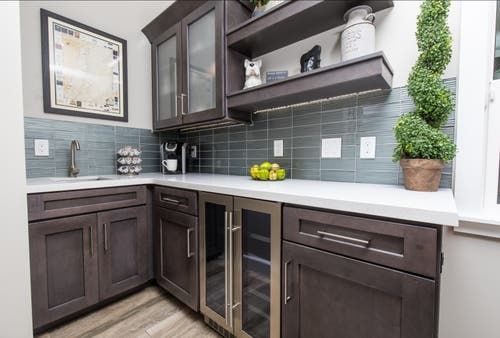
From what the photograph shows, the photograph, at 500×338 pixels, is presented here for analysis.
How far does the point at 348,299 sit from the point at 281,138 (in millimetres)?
1026

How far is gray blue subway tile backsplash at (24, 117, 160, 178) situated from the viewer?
157cm

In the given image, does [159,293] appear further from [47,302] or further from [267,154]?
[267,154]

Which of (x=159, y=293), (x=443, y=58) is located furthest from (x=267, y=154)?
(x=159, y=293)

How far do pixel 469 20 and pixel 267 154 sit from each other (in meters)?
1.17

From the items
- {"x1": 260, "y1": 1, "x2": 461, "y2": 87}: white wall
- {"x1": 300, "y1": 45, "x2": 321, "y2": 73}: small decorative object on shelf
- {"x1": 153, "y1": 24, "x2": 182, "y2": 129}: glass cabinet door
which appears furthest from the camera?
{"x1": 153, "y1": 24, "x2": 182, "y2": 129}: glass cabinet door

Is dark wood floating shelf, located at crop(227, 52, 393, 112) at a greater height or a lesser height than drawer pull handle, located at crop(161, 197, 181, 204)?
greater

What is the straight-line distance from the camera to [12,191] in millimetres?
905

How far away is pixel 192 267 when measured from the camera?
134 cm

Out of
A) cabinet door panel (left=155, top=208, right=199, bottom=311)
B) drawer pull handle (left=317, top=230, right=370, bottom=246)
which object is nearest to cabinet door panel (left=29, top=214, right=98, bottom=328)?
cabinet door panel (left=155, top=208, right=199, bottom=311)

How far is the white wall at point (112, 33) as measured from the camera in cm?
154

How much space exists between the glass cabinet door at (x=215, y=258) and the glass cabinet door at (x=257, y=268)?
70 mm

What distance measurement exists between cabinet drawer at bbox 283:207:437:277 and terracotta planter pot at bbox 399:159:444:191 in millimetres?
391

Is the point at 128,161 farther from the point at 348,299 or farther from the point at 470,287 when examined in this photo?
the point at 470,287

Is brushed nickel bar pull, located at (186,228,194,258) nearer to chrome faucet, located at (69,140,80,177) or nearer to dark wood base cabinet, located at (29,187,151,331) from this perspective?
dark wood base cabinet, located at (29,187,151,331)
